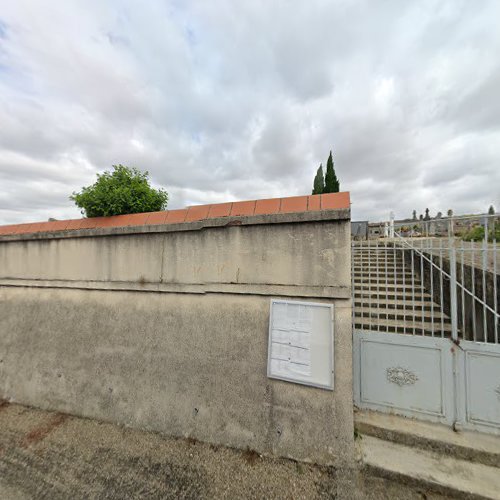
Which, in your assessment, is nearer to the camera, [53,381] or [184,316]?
[184,316]

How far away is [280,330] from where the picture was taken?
2.87 meters

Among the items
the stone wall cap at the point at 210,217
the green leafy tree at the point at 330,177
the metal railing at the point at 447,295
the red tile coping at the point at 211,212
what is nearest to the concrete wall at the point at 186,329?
the stone wall cap at the point at 210,217

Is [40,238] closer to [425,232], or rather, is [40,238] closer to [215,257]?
[215,257]

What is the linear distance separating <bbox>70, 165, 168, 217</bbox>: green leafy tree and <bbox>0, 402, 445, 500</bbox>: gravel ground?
3.40 metres

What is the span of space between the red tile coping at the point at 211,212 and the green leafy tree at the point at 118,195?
36 centimetres

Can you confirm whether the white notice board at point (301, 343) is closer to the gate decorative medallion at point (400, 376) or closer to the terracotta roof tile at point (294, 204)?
the gate decorative medallion at point (400, 376)

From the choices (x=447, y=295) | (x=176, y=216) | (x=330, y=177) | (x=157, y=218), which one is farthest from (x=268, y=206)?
(x=330, y=177)

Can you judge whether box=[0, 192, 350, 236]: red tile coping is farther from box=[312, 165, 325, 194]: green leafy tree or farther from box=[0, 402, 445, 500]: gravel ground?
box=[312, 165, 325, 194]: green leafy tree

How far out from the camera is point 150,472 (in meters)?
2.51

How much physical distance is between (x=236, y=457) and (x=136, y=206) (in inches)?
168

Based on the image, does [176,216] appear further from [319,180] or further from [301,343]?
[319,180]

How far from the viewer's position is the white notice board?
2.70 meters

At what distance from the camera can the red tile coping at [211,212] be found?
2.84 m

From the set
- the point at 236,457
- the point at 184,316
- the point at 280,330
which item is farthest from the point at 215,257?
the point at 236,457
